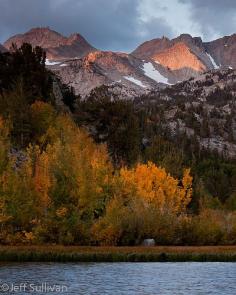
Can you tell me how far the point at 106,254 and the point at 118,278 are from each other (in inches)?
604

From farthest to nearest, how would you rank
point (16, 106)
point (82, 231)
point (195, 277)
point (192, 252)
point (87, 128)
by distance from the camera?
point (87, 128) → point (16, 106) → point (82, 231) → point (192, 252) → point (195, 277)

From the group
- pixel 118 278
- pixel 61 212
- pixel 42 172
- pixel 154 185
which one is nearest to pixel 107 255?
pixel 61 212

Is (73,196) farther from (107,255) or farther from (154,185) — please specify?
(154,185)

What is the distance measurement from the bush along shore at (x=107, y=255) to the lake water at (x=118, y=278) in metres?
3.58

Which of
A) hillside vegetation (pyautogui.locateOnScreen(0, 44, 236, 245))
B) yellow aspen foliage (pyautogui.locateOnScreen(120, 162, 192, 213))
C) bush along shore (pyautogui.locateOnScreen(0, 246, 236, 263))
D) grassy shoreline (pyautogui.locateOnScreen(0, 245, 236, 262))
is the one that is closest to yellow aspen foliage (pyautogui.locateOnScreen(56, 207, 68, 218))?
hillside vegetation (pyautogui.locateOnScreen(0, 44, 236, 245))

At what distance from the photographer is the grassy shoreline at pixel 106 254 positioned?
194 feet

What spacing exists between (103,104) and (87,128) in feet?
19.9

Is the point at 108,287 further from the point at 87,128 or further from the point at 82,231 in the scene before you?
the point at 87,128

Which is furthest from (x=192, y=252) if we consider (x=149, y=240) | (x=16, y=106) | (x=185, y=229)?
(x=16, y=106)

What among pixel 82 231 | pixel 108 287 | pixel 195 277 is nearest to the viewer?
pixel 108 287

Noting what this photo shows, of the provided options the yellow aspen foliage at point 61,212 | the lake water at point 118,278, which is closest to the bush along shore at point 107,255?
the lake water at point 118,278

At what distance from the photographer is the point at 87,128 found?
120 metres

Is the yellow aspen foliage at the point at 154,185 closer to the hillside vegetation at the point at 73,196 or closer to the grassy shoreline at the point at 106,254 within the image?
the hillside vegetation at the point at 73,196

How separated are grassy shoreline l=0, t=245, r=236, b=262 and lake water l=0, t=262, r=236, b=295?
11.8 ft
